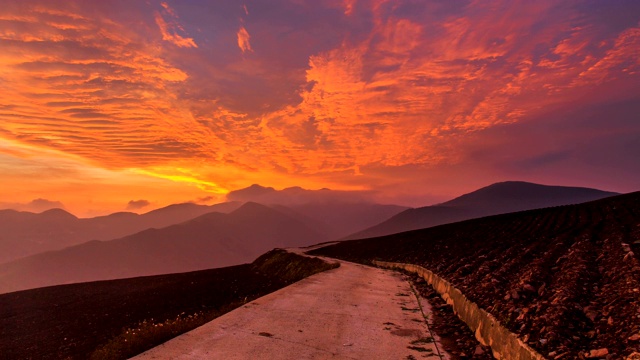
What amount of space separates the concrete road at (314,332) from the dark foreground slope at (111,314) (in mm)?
1553

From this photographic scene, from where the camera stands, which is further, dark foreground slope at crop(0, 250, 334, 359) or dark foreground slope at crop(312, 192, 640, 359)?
dark foreground slope at crop(0, 250, 334, 359)

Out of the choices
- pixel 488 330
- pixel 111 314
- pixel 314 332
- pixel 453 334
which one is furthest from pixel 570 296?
pixel 111 314

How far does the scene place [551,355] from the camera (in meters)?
6.12

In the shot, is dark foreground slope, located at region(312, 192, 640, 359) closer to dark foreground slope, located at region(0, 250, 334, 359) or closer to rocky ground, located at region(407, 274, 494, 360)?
rocky ground, located at region(407, 274, 494, 360)

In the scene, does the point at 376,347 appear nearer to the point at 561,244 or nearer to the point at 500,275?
the point at 500,275

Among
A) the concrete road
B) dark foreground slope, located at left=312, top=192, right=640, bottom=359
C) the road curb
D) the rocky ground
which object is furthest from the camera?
the rocky ground

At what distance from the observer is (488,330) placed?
28.3 feet

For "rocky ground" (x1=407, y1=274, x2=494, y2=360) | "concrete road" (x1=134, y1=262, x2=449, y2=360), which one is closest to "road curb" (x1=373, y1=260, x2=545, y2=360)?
"rocky ground" (x1=407, y1=274, x2=494, y2=360)

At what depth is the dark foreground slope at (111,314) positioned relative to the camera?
10931 millimetres

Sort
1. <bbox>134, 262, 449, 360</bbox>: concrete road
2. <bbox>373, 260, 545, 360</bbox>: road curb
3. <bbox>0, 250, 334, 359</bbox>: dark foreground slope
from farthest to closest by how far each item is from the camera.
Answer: <bbox>0, 250, 334, 359</bbox>: dark foreground slope → <bbox>134, 262, 449, 360</bbox>: concrete road → <bbox>373, 260, 545, 360</bbox>: road curb

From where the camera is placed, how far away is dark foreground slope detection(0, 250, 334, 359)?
1093cm

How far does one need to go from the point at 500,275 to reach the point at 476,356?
572 centimetres

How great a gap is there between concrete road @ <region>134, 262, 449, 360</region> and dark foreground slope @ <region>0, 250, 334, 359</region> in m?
1.55

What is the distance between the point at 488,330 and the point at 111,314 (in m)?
18.9
